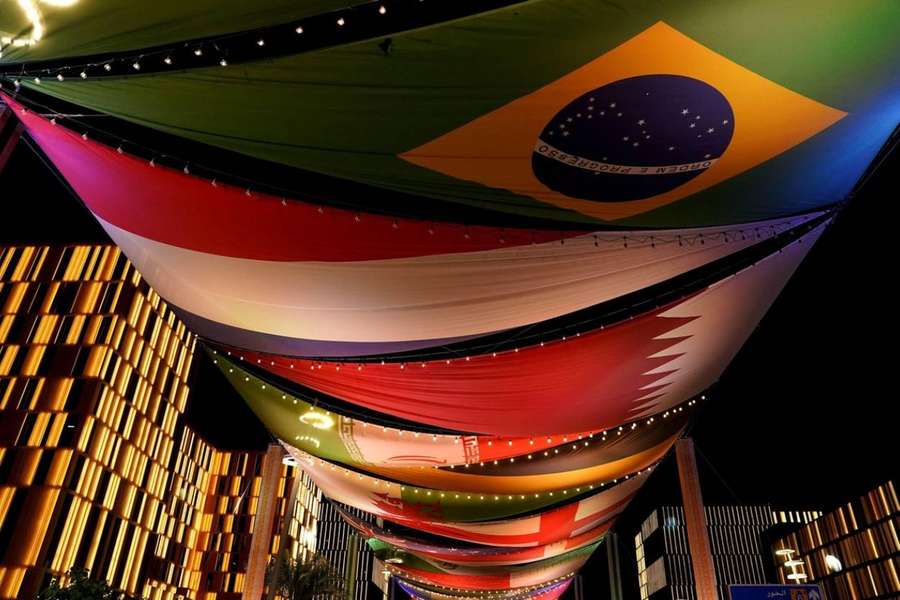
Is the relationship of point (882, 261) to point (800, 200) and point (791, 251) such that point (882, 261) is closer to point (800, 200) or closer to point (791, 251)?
point (791, 251)

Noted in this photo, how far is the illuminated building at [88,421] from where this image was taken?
21.0 m

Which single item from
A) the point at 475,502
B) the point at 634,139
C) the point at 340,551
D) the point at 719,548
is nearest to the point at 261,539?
the point at 475,502

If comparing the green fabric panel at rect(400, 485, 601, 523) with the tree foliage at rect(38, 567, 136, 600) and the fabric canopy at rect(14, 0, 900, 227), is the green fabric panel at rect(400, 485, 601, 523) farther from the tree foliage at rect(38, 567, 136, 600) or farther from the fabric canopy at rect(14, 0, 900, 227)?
the fabric canopy at rect(14, 0, 900, 227)

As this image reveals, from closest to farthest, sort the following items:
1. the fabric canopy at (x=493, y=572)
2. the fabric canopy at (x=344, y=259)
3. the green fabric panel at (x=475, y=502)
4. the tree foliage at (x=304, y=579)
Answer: the fabric canopy at (x=344, y=259)
the green fabric panel at (x=475, y=502)
the tree foliage at (x=304, y=579)
the fabric canopy at (x=493, y=572)

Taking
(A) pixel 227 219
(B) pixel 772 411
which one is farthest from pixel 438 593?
(A) pixel 227 219

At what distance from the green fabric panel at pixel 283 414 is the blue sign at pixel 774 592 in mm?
4348

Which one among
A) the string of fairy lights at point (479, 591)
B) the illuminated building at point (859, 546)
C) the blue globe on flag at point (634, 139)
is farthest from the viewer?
the illuminated building at point (859, 546)

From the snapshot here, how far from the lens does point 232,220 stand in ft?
14.0

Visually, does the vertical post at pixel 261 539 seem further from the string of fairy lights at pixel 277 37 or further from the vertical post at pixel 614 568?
the vertical post at pixel 614 568

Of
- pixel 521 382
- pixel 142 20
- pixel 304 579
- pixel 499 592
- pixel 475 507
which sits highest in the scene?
pixel 142 20

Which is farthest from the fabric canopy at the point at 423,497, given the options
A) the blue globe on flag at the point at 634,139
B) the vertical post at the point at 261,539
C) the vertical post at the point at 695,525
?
the blue globe on flag at the point at 634,139

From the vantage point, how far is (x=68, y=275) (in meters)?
25.2

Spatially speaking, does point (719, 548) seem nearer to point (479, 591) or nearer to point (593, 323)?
point (479, 591)

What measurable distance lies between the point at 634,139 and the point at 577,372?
2.75 m
